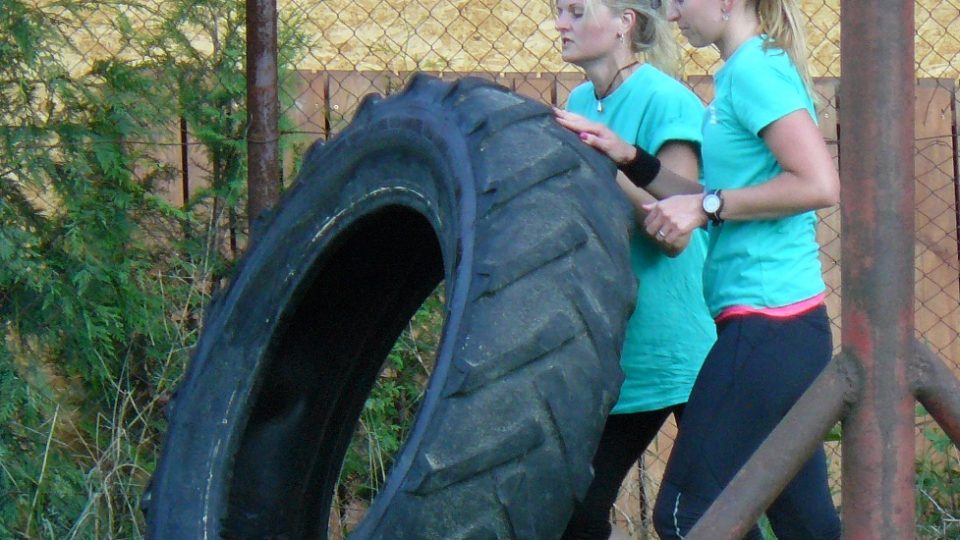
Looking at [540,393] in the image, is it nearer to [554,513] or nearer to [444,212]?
[554,513]

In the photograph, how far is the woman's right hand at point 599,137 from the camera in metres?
2.71

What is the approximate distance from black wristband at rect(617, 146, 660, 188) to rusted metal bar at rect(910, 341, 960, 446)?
0.95 meters

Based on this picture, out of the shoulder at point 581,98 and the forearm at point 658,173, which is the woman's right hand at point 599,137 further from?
the shoulder at point 581,98

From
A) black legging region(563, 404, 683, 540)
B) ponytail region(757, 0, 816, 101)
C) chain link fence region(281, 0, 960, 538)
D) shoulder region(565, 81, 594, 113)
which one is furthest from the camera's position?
chain link fence region(281, 0, 960, 538)

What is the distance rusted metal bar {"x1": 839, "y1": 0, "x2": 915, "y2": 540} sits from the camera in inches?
73.8

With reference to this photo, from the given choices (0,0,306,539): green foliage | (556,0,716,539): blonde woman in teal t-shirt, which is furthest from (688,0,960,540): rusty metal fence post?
(0,0,306,539): green foliage

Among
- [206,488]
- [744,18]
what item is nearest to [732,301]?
[744,18]

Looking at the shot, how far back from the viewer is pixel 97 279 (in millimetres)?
4582

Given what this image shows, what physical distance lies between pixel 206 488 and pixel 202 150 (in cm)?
231

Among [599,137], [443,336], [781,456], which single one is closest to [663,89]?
[599,137]

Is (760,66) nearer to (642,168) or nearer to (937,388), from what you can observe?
(642,168)

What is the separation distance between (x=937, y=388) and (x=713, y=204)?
776 mm

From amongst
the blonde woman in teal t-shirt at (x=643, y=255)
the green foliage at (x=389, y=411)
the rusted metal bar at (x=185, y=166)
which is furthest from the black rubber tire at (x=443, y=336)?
the rusted metal bar at (x=185, y=166)

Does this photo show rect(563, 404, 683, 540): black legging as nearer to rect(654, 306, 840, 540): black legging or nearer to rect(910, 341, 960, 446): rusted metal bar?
rect(654, 306, 840, 540): black legging
